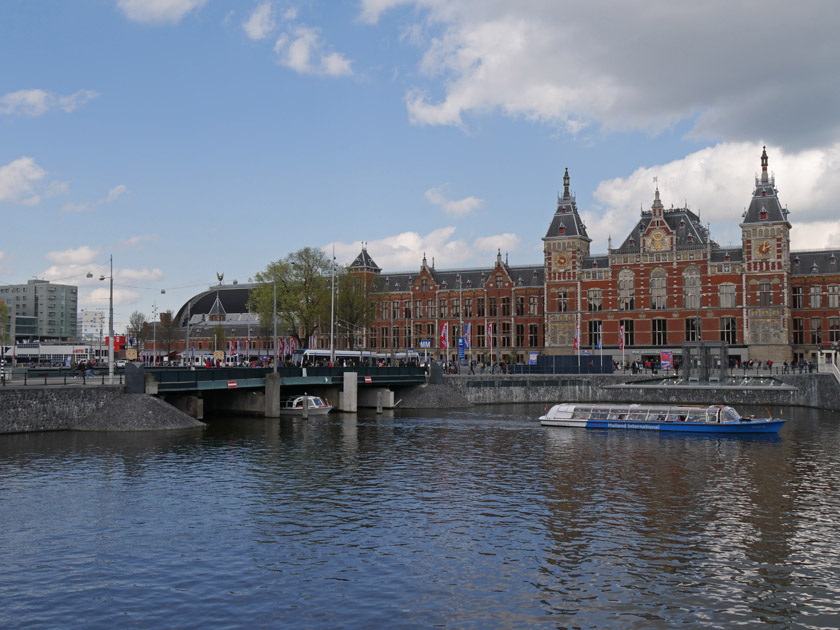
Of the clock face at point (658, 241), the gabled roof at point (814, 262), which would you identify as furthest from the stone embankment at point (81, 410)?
the gabled roof at point (814, 262)

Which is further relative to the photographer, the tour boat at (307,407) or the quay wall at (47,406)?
the tour boat at (307,407)

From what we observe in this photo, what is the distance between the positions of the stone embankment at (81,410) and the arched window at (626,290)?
77760 mm

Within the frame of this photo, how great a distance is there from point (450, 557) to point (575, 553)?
14.4ft

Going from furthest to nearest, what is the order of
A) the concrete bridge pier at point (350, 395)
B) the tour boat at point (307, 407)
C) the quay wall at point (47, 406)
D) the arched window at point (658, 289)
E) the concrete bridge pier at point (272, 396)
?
1. the arched window at point (658, 289)
2. the concrete bridge pier at point (350, 395)
3. the tour boat at point (307, 407)
4. the concrete bridge pier at point (272, 396)
5. the quay wall at point (47, 406)

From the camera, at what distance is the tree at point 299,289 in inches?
4247

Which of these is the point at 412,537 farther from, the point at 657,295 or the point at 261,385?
the point at 657,295

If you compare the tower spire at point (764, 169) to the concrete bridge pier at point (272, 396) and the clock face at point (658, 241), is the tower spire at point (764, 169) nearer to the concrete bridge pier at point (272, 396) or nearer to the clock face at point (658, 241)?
the clock face at point (658, 241)

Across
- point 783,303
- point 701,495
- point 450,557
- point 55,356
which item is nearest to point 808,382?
point 783,303

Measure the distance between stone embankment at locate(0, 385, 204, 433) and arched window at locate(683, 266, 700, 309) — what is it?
80029 mm

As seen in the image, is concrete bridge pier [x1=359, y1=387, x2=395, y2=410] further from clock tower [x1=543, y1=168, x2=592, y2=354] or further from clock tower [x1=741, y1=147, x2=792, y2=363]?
clock tower [x1=741, y1=147, x2=792, y2=363]

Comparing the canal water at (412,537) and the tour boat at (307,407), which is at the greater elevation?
the tour boat at (307,407)

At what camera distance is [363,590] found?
2334cm

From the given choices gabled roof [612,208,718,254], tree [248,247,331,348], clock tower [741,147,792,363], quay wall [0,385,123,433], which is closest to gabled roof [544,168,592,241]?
gabled roof [612,208,718,254]

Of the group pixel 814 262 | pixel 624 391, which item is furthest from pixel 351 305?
pixel 814 262
